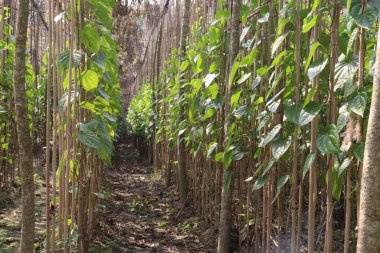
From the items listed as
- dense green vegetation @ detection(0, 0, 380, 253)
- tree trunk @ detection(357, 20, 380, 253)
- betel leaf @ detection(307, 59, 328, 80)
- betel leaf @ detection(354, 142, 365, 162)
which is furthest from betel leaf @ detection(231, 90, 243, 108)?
tree trunk @ detection(357, 20, 380, 253)

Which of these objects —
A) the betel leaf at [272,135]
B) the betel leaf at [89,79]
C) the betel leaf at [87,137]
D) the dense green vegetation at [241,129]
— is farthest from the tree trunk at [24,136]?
the betel leaf at [272,135]

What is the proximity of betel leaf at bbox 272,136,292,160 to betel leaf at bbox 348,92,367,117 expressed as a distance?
50cm

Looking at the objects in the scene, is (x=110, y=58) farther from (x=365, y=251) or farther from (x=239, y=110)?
(x=365, y=251)

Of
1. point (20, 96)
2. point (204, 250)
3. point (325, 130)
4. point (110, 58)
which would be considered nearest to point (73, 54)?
point (20, 96)

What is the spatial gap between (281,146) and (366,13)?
28.6 inches

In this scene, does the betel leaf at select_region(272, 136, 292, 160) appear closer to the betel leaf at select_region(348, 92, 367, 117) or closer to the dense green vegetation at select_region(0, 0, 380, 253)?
the dense green vegetation at select_region(0, 0, 380, 253)

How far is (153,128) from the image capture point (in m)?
8.02

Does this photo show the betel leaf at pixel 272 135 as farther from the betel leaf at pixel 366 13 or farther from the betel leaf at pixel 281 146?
the betel leaf at pixel 366 13

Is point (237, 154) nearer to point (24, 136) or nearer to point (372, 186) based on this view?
point (24, 136)

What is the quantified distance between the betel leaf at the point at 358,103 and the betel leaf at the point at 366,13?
8.6 inches

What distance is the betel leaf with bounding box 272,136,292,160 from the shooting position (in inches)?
→ 69.9

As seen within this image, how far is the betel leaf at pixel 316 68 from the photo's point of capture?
1448 millimetres

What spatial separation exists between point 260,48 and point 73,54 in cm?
104

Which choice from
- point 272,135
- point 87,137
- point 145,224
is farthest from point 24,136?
point 145,224
